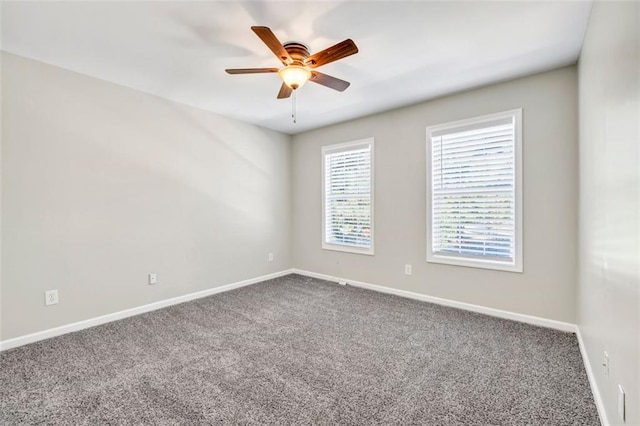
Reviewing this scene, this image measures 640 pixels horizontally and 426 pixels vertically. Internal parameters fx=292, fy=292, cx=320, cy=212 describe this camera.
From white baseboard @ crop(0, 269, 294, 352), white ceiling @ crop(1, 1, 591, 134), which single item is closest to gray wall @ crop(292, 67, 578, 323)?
white ceiling @ crop(1, 1, 591, 134)

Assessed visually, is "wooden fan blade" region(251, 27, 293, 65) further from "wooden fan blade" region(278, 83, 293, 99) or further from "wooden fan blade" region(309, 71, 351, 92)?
"wooden fan blade" region(278, 83, 293, 99)

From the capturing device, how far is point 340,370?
7.05 ft

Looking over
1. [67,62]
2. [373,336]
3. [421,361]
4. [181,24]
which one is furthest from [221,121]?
[421,361]

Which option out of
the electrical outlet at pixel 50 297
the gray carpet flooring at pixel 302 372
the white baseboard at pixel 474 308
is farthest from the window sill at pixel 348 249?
the electrical outlet at pixel 50 297

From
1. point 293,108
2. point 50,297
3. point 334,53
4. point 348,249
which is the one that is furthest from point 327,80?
point 50,297

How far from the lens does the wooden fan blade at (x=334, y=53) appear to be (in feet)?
6.15

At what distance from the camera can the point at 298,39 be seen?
225cm

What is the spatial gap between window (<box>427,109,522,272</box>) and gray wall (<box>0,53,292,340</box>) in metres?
2.66

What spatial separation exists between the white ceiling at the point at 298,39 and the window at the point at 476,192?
51 cm

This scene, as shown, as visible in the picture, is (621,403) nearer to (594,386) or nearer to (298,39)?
(594,386)

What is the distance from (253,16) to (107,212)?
245cm

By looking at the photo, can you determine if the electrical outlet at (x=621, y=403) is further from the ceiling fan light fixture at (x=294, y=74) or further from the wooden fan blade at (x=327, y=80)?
the ceiling fan light fixture at (x=294, y=74)

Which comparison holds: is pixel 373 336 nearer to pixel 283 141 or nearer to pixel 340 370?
pixel 340 370

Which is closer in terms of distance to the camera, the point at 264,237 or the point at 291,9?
the point at 291,9
